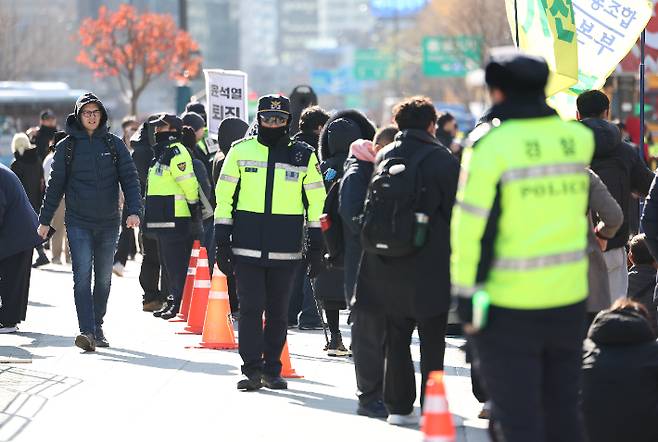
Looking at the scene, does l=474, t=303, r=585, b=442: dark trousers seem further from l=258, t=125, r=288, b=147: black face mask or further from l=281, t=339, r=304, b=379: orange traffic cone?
l=281, t=339, r=304, b=379: orange traffic cone

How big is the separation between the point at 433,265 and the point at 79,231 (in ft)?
15.3

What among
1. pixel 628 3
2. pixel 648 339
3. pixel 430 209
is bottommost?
pixel 648 339

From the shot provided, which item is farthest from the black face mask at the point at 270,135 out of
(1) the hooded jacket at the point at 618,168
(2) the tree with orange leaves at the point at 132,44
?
(2) the tree with orange leaves at the point at 132,44

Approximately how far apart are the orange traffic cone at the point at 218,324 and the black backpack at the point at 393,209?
419cm

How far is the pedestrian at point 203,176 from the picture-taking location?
1467 centimetres

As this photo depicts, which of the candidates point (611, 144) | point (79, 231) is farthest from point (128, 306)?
point (611, 144)

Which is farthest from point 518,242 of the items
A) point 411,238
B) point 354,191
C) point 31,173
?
point 31,173

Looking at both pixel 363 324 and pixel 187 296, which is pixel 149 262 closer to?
pixel 187 296

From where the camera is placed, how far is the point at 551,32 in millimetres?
11758

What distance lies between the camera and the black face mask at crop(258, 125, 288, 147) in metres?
10.4

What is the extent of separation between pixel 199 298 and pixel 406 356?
5162 millimetres

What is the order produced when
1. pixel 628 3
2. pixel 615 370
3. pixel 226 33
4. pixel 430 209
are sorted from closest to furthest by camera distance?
pixel 615 370 < pixel 430 209 < pixel 628 3 < pixel 226 33

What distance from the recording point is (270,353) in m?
10.5

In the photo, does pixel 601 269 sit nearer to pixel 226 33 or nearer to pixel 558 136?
pixel 558 136
